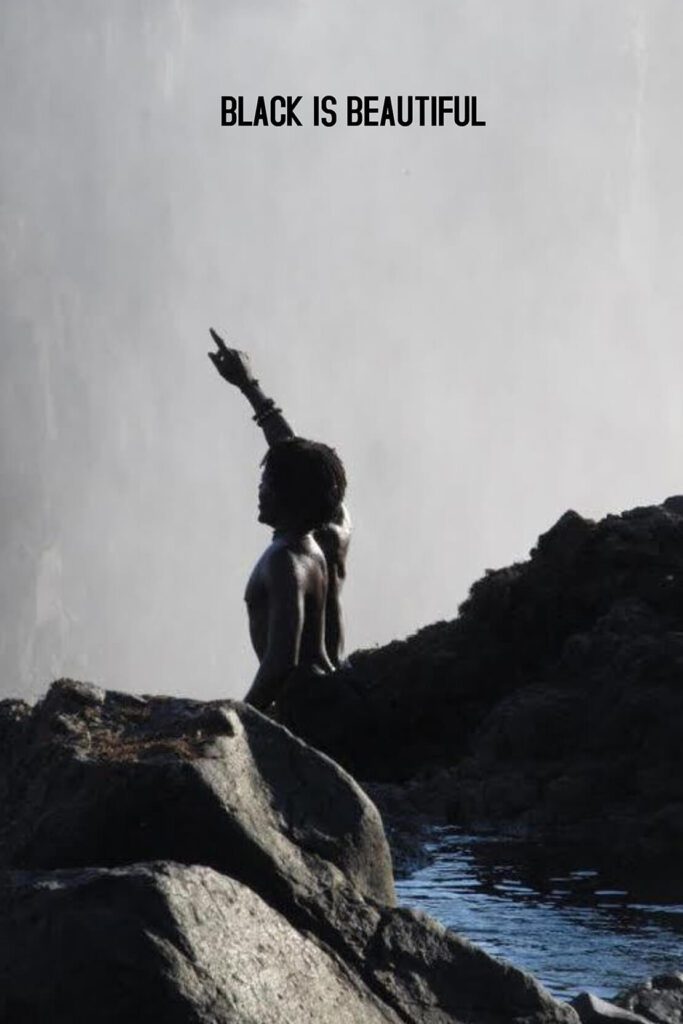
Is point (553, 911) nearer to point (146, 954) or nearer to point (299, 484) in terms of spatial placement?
point (299, 484)

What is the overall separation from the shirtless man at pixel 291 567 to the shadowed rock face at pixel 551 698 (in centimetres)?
38

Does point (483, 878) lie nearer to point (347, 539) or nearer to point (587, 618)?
point (347, 539)

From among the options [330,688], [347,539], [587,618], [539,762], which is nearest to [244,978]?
[330,688]

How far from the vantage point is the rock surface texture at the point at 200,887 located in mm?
4848

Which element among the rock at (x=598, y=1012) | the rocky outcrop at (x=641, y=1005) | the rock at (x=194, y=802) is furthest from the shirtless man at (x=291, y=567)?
the rock at (x=598, y=1012)

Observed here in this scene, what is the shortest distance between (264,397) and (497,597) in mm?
4927

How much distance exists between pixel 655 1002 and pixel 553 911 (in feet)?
10.1

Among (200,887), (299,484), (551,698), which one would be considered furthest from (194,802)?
(551,698)

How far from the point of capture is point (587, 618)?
15602 mm

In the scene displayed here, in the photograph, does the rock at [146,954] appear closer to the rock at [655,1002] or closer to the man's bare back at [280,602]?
the rock at [655,1002]

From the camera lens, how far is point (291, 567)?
9.61 meters

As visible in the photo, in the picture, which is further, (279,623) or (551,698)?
(551,698)

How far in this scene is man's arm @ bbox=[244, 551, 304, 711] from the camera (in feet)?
31.4

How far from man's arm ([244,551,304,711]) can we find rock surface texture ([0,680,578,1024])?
3.28 metres
